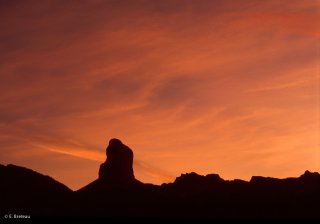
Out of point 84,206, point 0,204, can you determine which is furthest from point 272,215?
point 0,204

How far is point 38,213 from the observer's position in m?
188

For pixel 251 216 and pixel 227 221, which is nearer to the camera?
pixel 227 221

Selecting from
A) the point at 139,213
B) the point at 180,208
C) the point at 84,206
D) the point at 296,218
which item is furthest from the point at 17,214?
the point at 296,218

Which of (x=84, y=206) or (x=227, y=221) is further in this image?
(x=84, y=206)

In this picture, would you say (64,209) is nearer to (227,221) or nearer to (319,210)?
(227,221)

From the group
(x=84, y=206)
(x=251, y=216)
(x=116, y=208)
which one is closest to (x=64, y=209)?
(x=84, y=206)

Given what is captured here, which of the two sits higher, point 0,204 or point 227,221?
point 0,204

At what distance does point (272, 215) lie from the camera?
195250mm

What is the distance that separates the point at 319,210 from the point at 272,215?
19272 millimetres

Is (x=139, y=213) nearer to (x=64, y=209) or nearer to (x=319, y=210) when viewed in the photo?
(x=64, y=209)

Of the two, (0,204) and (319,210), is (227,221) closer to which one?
(319,210)

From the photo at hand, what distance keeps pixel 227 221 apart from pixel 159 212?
27078mm

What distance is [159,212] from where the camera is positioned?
635 feet

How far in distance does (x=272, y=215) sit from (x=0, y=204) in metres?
105
